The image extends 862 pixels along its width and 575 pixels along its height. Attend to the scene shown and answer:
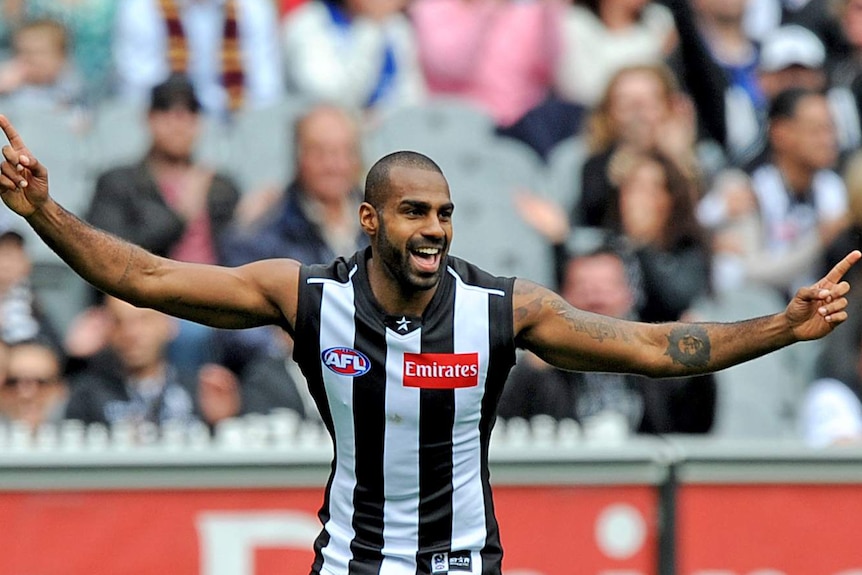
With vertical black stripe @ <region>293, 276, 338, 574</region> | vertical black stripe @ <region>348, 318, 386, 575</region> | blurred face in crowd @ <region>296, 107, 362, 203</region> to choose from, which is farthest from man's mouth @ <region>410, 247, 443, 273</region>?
blurred face in crowd @ <region>296, 107, 362, 203</region>

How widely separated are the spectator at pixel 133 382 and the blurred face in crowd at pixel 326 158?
1.45m

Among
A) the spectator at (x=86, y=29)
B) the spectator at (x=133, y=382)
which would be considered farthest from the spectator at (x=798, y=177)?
the spectator at (x=86, y=29)

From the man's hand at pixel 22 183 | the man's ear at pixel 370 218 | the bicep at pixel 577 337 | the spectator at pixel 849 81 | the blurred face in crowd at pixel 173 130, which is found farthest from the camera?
the spectator at pixel 849 81

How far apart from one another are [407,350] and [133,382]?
358 centimetres

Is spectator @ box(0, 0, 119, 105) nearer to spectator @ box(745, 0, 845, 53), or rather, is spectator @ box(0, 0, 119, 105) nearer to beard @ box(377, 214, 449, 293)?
spectator @ box(745, 0, 845, 53)

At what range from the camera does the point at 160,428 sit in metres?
8.27

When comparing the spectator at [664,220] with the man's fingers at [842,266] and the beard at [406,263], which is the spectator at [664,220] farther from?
the beard at [406,263]

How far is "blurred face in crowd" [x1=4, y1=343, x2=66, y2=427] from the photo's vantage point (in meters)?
8.44

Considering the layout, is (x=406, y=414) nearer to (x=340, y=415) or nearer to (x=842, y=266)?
(x=340, y=415)

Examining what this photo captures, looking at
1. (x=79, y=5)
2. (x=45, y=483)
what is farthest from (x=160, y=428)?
(x=79, y=5)

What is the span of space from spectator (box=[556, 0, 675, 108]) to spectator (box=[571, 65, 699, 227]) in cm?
48

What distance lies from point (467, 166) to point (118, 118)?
7.72ft

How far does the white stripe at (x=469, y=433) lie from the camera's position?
534cm

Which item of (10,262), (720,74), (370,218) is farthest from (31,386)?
(720,74)
